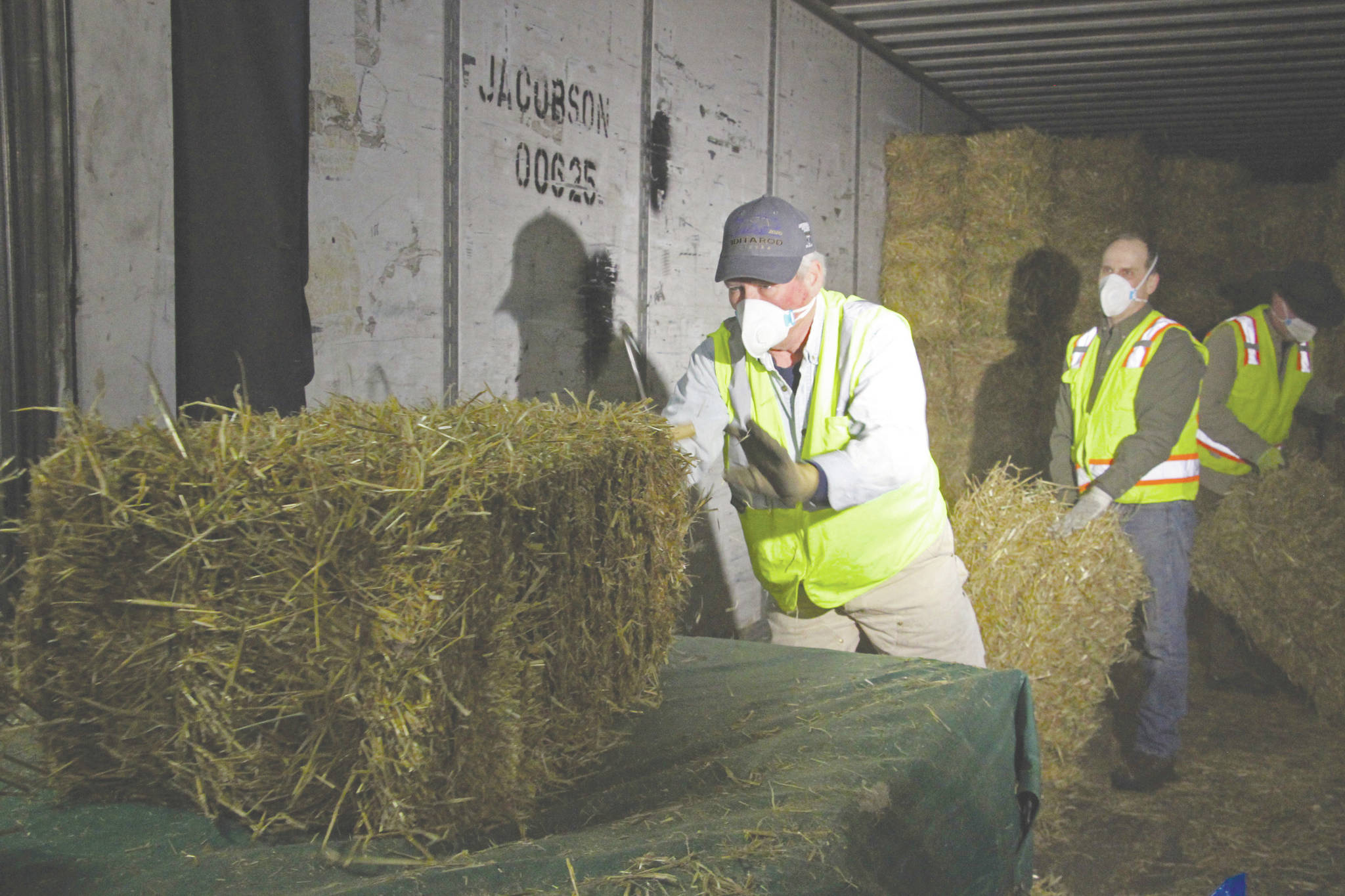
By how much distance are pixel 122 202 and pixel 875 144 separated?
620 centimetres

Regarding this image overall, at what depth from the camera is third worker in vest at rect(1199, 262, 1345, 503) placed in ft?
17.6

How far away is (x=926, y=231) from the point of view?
7.80m

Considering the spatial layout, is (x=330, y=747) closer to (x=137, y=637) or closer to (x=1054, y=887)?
(x=137, y=637)

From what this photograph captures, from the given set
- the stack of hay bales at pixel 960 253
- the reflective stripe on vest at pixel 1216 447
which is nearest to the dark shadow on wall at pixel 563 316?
the reflective stripe on vest at pixel 1216 447

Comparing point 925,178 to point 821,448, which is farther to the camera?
point 925,178

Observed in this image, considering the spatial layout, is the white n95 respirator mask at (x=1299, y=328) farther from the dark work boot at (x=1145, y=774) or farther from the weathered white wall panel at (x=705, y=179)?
the weathered white wall panel at (x=705, y=179)

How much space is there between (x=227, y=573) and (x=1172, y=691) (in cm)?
411

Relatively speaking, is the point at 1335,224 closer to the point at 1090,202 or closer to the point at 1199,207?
the point at 1199,207

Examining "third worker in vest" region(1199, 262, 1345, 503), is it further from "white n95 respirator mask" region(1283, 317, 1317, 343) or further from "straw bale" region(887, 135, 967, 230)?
"straw bale" region(887, 135, 967, 230)

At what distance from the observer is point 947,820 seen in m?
1.91

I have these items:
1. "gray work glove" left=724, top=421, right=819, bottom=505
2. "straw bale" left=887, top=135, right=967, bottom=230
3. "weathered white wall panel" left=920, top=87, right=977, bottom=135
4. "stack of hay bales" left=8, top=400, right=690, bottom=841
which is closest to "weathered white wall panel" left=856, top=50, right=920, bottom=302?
"straw bale" left=887, top=135, right=967, bottom=230

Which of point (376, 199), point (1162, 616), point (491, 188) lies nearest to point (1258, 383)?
point (1162, 616)

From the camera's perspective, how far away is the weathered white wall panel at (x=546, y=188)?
3.66 metres

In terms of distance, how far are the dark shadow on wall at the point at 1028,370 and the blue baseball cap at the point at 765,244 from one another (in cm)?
507
